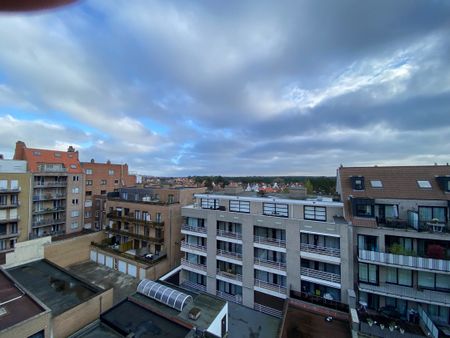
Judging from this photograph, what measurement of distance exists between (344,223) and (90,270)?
3394cm

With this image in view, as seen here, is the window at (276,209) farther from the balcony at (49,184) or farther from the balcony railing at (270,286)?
the balcony at (49,184)

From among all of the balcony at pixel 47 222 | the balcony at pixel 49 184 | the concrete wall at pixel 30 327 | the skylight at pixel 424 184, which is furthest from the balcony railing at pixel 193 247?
the balcony at pixel 49 184

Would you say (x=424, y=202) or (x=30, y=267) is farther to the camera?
(x=30, y=267)

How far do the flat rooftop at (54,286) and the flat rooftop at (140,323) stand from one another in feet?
12.0

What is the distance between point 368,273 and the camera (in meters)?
20.2

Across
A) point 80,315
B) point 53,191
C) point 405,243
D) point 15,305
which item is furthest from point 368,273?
point 53,191

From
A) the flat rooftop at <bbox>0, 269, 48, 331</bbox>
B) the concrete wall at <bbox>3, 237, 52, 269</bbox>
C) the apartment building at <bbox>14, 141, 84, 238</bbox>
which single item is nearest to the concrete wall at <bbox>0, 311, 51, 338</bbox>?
the flat rooftop at <bbox>0, 269, 48, 331</bbox>

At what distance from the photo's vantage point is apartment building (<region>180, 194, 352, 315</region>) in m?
21.2

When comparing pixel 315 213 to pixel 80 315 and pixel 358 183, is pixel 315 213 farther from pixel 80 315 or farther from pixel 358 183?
pixel 80 315

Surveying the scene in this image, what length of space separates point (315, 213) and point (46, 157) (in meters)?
48.8

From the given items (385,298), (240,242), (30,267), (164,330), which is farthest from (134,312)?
(385,298)

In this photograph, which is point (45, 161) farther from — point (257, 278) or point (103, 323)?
point (257, 278)

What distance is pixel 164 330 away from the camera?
53.5 ft

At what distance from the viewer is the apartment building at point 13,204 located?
3491 centimetres
